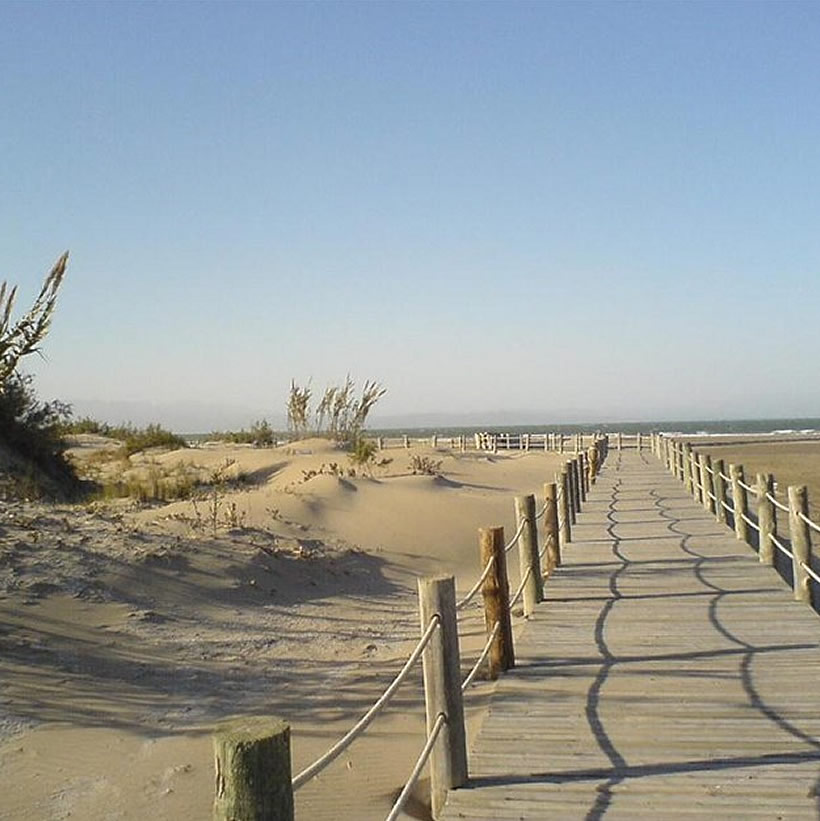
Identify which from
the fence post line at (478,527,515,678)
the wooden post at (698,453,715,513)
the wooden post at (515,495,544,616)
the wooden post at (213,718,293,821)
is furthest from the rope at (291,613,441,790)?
the wooden post at (698,453,715,513)

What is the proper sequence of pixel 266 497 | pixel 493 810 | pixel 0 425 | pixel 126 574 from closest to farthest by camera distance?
1. pixel 493 810
2. pixel 126 574
3. pixel 266 497
4. pixel 0 425

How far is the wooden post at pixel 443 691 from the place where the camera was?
5.02 meters

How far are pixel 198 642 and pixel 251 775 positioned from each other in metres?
6.87

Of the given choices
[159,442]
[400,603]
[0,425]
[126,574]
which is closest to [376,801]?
[126,574]

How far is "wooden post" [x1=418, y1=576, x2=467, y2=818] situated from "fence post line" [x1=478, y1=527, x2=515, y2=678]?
2.07m

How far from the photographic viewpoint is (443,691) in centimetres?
506

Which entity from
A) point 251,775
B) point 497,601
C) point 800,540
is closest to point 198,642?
point 497,601

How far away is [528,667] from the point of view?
7.50 m

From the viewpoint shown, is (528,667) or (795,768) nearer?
(795,768)

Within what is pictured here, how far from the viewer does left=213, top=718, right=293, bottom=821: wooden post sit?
292 cm

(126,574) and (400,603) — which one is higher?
(126,574)

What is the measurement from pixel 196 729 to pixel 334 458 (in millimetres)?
21039

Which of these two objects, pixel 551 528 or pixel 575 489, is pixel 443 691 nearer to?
pixel 551 528

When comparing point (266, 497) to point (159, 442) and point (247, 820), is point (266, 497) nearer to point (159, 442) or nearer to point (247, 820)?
point (247, 820)
